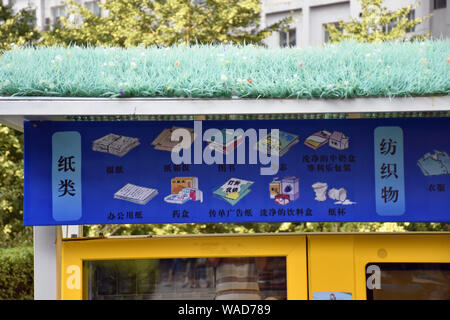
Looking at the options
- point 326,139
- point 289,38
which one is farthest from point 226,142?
point 289,38

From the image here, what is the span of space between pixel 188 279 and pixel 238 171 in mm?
963

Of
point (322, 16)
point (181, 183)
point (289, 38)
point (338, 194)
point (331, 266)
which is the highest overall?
point (322, 16)

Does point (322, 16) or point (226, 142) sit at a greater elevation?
point (322, 16)

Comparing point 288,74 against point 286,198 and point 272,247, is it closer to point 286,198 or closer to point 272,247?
point 286,198

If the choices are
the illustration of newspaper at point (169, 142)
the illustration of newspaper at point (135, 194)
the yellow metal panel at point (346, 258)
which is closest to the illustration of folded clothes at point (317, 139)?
the yellow metal panel at point (346, 258)

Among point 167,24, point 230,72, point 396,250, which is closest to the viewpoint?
point 230,72

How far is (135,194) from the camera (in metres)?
3.79

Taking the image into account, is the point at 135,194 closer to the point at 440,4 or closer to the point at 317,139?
the point at 317,139

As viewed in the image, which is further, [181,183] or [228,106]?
[181,183]

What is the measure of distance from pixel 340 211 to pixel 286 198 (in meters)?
0.41

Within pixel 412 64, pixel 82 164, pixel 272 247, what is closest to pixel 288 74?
pixel 412 64

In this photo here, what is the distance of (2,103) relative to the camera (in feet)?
10.5

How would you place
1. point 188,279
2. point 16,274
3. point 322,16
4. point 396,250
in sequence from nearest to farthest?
1. point 396,250
2. point 188,279
3. point 16,274
4. point 322,16

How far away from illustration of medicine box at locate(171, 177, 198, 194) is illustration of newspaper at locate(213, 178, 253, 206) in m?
0.17
